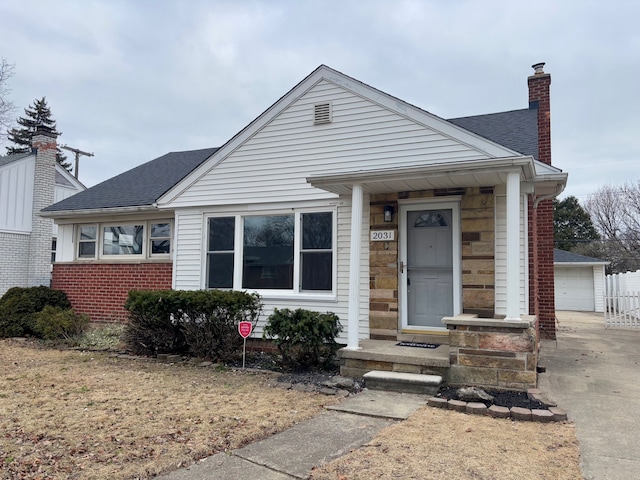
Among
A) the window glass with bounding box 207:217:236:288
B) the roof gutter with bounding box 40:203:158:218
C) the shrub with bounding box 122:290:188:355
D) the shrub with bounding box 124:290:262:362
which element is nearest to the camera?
the shrub with bounding box 124:290:262:362

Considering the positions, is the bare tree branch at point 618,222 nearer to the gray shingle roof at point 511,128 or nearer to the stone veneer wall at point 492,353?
the gray shingle roof at point 511,128

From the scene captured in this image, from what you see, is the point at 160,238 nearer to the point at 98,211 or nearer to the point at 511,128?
the point at 98,211

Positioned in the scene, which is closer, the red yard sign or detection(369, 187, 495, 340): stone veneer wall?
detection(369, 187, 495, 340): stone veneer wall

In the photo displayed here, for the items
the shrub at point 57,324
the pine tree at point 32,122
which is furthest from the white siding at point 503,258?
the pine tree at point 32,122

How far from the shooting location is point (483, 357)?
5590 mm

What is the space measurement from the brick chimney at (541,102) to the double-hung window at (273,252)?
583 centimetres

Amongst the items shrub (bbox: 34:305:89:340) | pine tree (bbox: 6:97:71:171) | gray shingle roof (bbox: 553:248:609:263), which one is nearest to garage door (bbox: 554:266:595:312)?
gray shingle roof (bbox: 553:248:609:263)

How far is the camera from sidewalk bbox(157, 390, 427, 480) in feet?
10.8

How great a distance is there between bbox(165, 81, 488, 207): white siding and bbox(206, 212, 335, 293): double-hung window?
439 millimetres

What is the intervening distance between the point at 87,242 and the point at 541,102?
39.0ft

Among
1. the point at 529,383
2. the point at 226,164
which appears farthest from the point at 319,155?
the point at 529,383

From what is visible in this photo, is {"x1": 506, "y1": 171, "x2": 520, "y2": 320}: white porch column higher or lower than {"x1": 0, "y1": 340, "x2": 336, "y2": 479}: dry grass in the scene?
higher

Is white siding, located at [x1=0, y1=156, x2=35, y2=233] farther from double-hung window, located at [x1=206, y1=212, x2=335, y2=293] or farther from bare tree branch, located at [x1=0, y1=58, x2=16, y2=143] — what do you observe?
double-hung window, located at [x1=206, y1=212, x2=335, y2=293]

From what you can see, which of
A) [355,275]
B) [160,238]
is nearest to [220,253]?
[160,238]
